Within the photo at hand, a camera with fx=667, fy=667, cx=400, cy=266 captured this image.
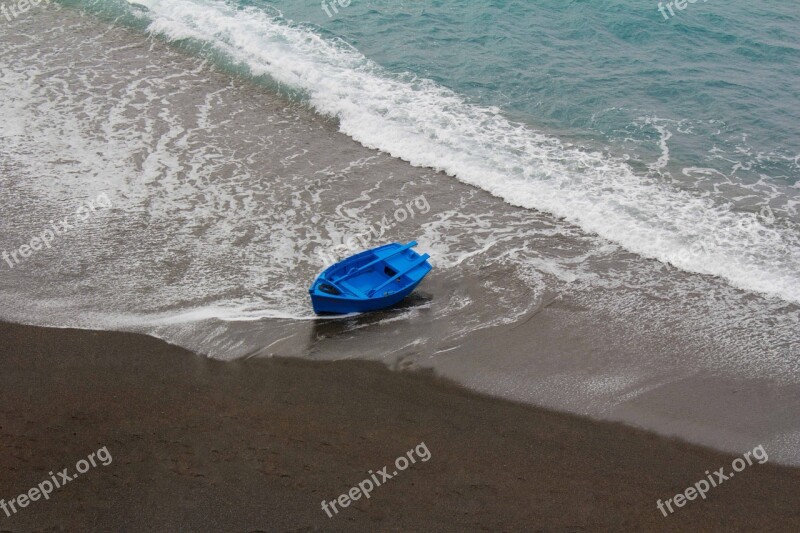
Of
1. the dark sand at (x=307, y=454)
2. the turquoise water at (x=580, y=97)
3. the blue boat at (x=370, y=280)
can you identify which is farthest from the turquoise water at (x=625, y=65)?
the dark sand at (x=307, y=454)

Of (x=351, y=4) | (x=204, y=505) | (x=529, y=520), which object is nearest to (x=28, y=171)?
(x=204, y=505)

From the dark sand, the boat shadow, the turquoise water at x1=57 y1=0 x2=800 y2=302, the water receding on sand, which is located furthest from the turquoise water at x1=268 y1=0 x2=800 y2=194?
the dark sand

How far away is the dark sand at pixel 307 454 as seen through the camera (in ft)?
28.1

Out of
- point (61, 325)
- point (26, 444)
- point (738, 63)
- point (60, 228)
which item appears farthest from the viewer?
point (738, 63)

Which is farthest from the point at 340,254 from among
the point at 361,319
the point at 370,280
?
the point at 361,319

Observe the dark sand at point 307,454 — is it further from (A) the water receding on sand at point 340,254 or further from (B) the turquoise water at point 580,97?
(B) the turquoise water at point 580,97

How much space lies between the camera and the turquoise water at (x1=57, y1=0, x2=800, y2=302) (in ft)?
50.1

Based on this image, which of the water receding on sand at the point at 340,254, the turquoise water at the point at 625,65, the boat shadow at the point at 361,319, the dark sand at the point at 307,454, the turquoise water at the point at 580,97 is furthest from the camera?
the turquoise water at the point at 625,65

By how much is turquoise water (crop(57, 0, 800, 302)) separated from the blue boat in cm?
413

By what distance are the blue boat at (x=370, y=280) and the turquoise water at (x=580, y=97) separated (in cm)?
413

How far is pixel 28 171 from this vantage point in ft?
50.7

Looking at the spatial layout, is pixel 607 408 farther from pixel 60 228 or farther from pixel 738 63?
pixel 738 63

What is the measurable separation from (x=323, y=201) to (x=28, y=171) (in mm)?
6877

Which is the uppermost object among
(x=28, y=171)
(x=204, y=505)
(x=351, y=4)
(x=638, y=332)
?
(x=351, y=4)
